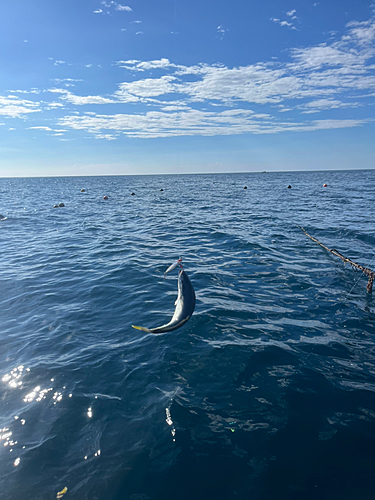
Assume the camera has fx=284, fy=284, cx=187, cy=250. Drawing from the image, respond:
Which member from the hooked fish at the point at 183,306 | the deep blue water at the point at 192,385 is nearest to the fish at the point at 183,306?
the hooked fish at the point at 183,306

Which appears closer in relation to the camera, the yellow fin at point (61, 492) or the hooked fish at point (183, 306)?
the yellow fin at point (61, 492)

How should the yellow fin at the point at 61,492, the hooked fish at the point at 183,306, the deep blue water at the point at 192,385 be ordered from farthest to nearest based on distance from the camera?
1. the hooked fish at the point at 183,306
2. the deep blue water at the point at 192,385
3. the yellow fin at the point at 61,492

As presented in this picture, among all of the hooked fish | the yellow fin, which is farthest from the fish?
the yellow fin

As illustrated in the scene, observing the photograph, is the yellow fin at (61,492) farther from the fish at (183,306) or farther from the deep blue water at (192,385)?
the fish at (183,306)

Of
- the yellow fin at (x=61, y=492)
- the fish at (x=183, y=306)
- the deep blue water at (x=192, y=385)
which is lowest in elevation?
the yellow fin at (x=61, y=492)

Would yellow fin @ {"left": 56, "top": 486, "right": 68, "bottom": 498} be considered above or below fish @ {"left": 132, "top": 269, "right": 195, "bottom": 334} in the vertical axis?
below

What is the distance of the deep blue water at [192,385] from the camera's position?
466cm

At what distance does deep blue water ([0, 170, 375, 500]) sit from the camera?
15.3 feet

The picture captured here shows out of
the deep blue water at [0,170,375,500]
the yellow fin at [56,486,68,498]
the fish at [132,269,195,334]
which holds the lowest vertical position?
the yellow fin at [56,486,68,498]

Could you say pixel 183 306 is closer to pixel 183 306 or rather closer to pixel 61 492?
pixel 183 306

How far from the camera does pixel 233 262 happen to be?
14.4 metres

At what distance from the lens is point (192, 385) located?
6.45 m

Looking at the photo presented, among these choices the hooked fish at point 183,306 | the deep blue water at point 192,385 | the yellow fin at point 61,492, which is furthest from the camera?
the hooked fish at point 183,306

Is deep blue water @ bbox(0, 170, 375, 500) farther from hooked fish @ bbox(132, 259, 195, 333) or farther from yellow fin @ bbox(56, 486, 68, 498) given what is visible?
hooked fish @ bbox(132, 259, 195, 333)
